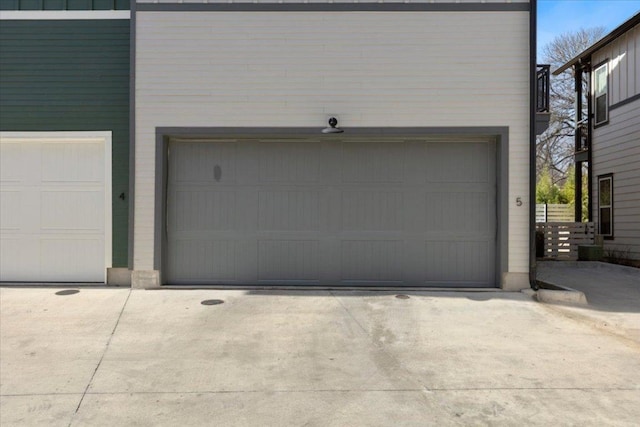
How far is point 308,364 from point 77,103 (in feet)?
18.7

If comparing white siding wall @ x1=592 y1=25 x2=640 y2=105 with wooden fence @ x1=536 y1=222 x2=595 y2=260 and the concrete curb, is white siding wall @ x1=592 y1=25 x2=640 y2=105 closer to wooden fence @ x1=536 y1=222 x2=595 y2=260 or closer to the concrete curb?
wooden fence @ x1=536 y1=222 x2=595 y2=260

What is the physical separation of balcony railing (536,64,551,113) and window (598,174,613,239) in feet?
18.3

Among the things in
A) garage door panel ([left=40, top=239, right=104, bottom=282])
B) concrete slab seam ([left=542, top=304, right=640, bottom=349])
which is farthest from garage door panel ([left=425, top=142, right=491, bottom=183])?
garage door panel ([left=40, top=239, right=104, bottom=282])

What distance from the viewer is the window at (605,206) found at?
11398 millimetres

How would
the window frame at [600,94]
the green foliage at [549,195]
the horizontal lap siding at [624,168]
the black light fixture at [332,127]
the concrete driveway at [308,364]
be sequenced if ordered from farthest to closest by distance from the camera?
the green foliage at [549,195] < the window frame at [600,94] < the horizontal lap siding at [624,168] < the black light fixture at [332,127] < the concrete driveway at [308,364]

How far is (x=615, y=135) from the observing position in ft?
36.8

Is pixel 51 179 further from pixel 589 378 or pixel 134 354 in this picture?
pixel 589 378

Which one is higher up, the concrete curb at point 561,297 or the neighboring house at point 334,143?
A: the neighboring house at point 334,143

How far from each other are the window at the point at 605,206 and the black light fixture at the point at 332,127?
872cm

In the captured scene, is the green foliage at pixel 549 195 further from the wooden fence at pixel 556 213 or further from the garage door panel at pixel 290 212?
the garage door panel at pixel 290 212

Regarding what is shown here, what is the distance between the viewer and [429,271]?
693cm

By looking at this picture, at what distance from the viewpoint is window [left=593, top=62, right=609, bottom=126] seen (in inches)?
458

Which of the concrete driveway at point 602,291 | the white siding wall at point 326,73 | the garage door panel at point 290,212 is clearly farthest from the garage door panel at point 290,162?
the concrete driveway at point 602,291

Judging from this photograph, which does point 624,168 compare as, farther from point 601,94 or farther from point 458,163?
point 458,163
